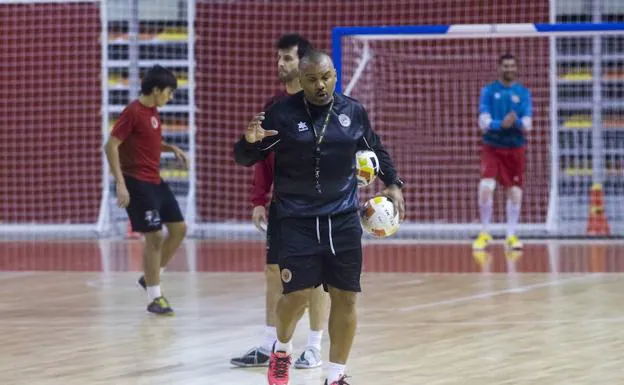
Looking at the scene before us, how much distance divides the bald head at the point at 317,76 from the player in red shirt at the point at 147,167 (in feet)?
12.3

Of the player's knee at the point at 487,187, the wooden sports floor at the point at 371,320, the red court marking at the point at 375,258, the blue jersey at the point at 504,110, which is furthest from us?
the player's knee at the point at 487,187

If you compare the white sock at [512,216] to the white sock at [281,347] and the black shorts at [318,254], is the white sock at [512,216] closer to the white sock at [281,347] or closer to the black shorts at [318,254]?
the white sock at [281,347]

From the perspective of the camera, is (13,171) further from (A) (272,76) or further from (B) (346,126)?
(B) (346,126)

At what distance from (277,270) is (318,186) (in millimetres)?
1334

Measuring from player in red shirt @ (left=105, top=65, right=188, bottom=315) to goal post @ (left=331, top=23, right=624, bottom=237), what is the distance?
7.22 meters

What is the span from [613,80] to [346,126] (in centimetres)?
1138

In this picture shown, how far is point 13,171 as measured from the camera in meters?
19.1

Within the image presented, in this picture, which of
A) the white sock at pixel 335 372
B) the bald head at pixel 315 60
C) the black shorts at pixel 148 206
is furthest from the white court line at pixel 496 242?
the bald head at pixel 315 60

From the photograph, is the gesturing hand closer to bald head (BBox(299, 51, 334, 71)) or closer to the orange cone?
bald head (BBox(299, 51, 334, 71))

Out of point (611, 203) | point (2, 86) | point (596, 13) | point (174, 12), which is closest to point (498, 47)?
point (596, 13)

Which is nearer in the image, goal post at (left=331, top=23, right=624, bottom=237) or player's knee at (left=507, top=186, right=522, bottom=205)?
player's knee at (left=507, top=186, right=522, bottom=205)

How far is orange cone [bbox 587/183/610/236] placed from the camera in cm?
1733

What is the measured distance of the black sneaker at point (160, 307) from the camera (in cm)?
1059

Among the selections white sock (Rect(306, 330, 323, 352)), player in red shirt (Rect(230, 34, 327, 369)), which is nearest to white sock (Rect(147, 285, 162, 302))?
player in red shirt (Rect(230, 34, 327, 369))
